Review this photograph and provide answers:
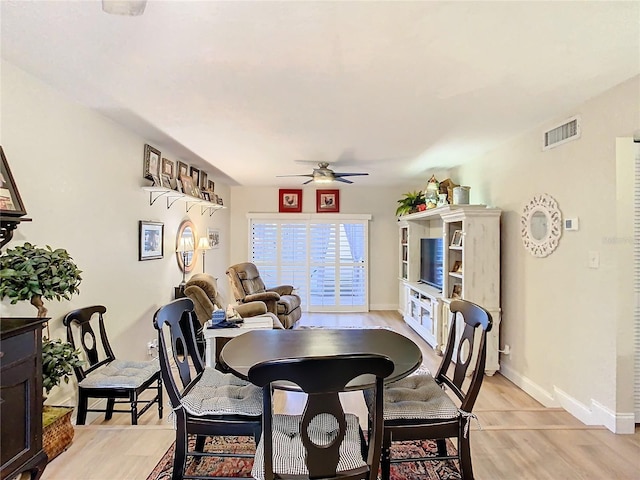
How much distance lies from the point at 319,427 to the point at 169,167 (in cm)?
382

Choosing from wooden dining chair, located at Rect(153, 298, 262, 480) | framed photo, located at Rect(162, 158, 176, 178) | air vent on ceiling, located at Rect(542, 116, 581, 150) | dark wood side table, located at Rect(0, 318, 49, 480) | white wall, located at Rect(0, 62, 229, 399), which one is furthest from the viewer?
framed photo, located at Rect(162, 158, 176, 178)

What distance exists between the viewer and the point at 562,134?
3098 millimetres

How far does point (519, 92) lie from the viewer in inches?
103

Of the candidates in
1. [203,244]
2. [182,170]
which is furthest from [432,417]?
[203,244]

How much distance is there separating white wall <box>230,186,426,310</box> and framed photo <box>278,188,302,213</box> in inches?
3.3

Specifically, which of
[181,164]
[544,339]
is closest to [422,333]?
[544,339]

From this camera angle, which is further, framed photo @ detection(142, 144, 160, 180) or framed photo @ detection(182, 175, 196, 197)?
framed photo @ detection(182, 175, 196, 197)

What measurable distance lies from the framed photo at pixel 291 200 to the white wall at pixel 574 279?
4106 millimetres

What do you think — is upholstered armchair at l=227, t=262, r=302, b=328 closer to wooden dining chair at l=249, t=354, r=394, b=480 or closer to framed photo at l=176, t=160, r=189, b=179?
framed photo at l=176, t=160, r=189, b=179

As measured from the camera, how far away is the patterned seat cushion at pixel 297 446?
149 centimetres

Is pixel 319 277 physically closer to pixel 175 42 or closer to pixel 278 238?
pixel 278 238

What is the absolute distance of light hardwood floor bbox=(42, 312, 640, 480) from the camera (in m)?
2.06

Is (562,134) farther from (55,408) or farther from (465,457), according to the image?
(55,408)

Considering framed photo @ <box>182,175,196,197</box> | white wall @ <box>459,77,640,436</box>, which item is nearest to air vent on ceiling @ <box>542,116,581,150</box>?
white wall @ <box>459,77,640,436</box>
